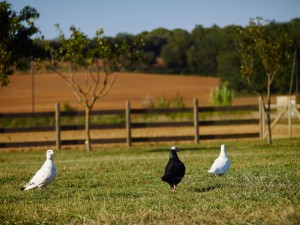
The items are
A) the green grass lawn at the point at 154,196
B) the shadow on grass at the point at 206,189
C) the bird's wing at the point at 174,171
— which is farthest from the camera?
the shadow on grass at the point at 206,189

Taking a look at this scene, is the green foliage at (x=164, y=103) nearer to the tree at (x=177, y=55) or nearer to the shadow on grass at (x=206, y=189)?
the shadow on grass at (x=206, y=189)

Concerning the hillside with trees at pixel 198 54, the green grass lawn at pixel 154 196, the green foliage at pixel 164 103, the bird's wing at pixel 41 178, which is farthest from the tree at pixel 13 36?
the hillside with trees at pixel 198 54

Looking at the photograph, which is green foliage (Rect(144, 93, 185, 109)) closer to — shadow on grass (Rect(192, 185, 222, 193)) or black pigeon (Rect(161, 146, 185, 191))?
shadow on grass (Rect(192, 185, 222, 193))

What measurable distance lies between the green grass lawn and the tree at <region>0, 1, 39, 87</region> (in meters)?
6.76

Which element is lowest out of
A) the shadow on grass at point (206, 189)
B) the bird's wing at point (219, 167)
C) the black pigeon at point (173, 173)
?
the shadow on grass at point (206, 189)

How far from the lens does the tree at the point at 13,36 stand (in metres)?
23.1

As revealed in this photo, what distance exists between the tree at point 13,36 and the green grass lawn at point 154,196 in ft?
22.2

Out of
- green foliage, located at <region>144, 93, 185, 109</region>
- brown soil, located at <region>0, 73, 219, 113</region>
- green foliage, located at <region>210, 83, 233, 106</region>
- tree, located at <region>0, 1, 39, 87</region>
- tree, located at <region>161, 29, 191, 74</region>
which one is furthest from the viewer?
tree, located at <region>161, 29, 191, 74</region>

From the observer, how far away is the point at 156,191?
38.3ft

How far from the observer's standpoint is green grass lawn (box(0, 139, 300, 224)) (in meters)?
9.15

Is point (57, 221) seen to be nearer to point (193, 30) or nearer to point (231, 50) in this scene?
point (231, 50)

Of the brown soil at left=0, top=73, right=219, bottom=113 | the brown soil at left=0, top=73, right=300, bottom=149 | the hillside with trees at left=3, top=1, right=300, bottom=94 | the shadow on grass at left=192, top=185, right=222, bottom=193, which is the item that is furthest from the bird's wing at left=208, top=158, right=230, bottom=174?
the hillside with trees at left=3, top=1, right=300, bottom=94

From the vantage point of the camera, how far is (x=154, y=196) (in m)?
11.1

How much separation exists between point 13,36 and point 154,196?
46.4ft
